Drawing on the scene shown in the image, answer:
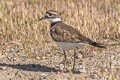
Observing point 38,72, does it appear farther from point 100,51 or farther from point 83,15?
point 83,15

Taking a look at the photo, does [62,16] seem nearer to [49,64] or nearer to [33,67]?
[49,64]

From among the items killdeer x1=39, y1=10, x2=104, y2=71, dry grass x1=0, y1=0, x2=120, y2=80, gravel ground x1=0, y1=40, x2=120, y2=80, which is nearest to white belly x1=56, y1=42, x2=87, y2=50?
killdeer x1=39, y1=10, x2=104, y2=71

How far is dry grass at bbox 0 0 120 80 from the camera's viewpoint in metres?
11.3

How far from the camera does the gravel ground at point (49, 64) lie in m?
8.57

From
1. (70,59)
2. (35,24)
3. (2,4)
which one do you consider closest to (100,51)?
(70,59)

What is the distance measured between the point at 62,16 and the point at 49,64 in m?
3.17

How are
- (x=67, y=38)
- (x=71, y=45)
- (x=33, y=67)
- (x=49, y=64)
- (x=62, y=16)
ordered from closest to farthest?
(x=71, y=45)
(x=67, y=38)
(x=33, y=67)
(x=49, y=64)
(x=62, y=16)

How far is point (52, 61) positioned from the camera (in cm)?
981

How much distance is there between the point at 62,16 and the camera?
12539 mm

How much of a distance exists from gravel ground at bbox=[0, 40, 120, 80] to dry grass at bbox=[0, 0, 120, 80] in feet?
1.01

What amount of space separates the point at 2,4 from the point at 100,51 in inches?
208

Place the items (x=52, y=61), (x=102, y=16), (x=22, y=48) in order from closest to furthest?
1. (x=52, y=61)
2. (x=22, y=48)
3. (x=102, y=16)

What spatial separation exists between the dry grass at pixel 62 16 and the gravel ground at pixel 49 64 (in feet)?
1.01

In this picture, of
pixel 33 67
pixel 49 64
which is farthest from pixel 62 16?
pixel 33 67
